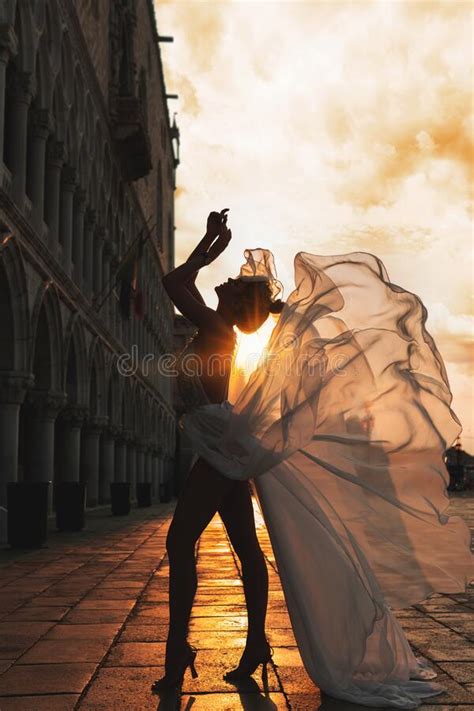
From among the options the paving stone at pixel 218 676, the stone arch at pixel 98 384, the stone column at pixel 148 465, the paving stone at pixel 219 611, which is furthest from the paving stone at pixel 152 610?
the stone column at pixel 148 465

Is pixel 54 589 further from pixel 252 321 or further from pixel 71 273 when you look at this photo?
pixel 71 273

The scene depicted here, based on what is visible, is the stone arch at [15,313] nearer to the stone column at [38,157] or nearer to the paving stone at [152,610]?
the stone column at [38,157]

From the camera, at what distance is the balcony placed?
2897 centimetres

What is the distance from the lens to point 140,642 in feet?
17.0

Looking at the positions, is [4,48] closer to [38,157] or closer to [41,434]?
[38,157]

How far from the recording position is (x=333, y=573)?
404 cm

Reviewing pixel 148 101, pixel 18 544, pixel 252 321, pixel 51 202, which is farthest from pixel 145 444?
pixel 252 321

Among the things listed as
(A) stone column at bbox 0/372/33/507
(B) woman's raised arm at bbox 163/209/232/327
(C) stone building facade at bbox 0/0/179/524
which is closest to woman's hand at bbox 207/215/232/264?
(B) woman's raised arm at bbox 163/209/232/327

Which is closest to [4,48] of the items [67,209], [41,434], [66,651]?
[67,209]

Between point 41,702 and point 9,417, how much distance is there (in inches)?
499

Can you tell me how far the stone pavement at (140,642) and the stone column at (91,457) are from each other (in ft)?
53.4

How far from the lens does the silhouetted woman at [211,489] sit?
406 cm

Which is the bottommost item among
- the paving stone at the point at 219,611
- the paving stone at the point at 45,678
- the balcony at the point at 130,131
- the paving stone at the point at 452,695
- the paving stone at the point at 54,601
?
the paving stone at the point at 452,695

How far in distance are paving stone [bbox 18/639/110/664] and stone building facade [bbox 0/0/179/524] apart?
10.3 m
